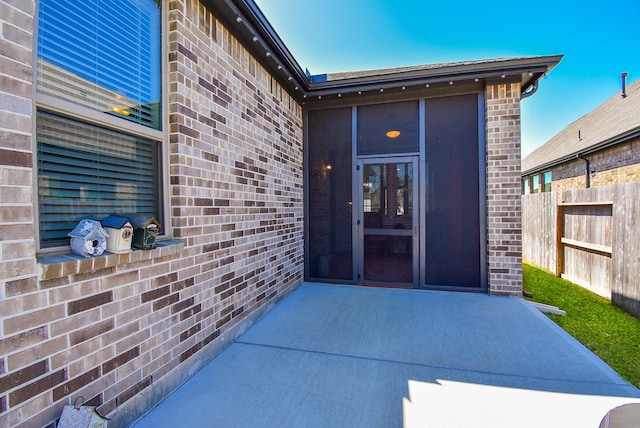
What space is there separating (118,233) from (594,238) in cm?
695

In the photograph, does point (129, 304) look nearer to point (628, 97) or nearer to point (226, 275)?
point (226, 275)

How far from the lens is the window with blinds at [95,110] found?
1562 millimetres

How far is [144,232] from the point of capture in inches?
75.8

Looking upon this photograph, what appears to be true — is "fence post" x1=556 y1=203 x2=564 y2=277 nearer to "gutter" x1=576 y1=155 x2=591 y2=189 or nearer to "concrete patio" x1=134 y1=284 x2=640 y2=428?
"concrete patio" x1=134 y1=284 x2=640 y2=428

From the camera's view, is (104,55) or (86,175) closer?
(86,175)

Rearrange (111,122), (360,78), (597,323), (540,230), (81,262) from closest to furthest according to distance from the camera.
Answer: (81,262) < (111,122) < (597,323) < (360,78) < (540,230)

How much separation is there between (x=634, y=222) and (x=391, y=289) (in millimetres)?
3596

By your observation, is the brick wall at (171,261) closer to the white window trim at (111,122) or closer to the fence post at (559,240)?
the white window trim at (111,122)

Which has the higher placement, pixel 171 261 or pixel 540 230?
pixel 171 261

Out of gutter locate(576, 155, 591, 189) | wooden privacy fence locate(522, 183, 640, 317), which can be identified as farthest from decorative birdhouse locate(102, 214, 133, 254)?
gutter locate(576, 155, 591, 189)

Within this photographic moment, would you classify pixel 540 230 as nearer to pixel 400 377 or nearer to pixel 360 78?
pixel 360 78

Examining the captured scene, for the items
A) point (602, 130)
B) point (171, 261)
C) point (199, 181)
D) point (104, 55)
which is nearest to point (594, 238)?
point (199, 181)

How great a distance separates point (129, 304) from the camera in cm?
187

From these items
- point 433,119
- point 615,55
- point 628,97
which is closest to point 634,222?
point 433,119
